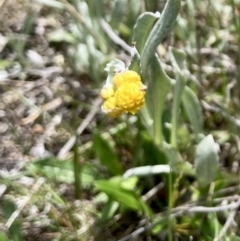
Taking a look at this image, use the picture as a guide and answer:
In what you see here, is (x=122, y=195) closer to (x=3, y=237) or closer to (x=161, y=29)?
(x=3, y=237)

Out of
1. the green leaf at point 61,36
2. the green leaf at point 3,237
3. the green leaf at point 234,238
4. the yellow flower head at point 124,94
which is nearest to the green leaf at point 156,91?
the yellow flower head at point 124,94

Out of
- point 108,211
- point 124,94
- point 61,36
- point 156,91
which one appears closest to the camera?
point 124,94

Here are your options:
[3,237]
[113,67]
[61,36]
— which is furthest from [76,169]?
[61,36]

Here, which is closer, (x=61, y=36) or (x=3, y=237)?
(x=3, y=237)

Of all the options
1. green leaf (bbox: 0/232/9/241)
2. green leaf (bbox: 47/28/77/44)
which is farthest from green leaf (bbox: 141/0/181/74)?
green leaf (bbox: 47/28/77/44)

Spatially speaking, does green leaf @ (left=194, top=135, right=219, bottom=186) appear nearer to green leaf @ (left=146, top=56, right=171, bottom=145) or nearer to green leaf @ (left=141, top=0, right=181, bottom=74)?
green leaf @ (left=146, top=56, right=171, bottom=145)

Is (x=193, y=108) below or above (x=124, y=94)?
below
